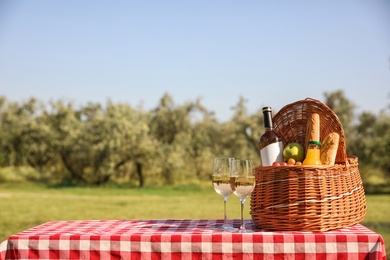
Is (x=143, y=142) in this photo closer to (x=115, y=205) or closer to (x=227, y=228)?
(x=115, y=205)

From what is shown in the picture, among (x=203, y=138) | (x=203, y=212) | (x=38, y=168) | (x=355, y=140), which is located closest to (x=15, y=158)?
(x=38, y=168)

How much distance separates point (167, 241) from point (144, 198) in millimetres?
14194

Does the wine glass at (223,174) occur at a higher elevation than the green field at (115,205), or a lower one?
higher

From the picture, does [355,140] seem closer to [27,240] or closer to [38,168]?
[38,168]

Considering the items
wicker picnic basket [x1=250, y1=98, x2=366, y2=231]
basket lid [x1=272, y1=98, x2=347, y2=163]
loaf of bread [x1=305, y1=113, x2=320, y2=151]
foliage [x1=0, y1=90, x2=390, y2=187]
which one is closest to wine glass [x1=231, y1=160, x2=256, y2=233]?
wicker picnic basket [x1=250, y1=98, x2=366, y2=231]

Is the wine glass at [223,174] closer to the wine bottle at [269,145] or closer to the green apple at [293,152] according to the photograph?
the wine bottle at [269,145]

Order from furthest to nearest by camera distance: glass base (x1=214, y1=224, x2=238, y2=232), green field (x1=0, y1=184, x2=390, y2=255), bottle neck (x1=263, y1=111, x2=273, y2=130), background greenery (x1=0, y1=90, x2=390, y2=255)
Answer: background greenery (x1=0, y1=90, x2=390, y2=255) → green field (x1=0, y1=184, x2=390, y2=255) → bottle neck (x1=263, y1=111, x2=273, y2=130) → glass base (x1=214, y1=224, x2=238, y2=232)

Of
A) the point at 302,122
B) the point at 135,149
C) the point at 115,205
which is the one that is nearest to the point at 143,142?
the point at 135,149

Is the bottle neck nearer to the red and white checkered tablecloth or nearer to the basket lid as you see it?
the basket lid

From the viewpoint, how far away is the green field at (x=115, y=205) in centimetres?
1245

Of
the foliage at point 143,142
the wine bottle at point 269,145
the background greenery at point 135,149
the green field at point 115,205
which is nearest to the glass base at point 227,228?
the wine bottle at point 269,145

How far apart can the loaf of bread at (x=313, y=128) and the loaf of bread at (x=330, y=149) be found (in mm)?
63

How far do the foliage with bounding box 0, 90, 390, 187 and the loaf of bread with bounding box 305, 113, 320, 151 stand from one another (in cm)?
1690

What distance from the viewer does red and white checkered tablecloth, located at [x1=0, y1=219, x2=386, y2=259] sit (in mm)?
2781
